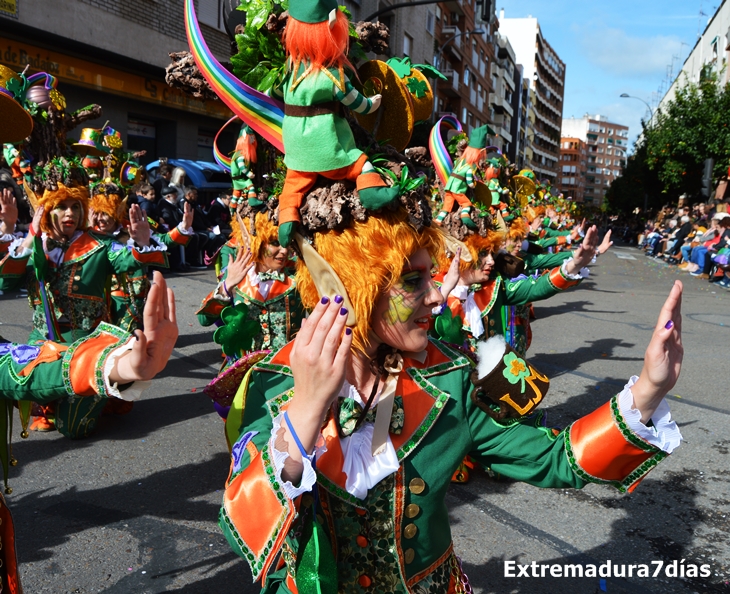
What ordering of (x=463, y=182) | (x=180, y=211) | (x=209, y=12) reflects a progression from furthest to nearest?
(x=209, y=12), (x=180, y=211), (x=463, y=182)

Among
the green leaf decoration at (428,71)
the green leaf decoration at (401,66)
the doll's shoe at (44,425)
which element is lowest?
the doll's shoe at (44,425)

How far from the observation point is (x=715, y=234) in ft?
60.4

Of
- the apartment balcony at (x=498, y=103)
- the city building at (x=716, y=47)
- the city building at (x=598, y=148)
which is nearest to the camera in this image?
the city building at (x=716, y=47)

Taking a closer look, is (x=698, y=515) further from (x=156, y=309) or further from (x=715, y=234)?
(x=715, y=234)

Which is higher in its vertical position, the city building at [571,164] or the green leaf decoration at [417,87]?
the city building at [571,164]

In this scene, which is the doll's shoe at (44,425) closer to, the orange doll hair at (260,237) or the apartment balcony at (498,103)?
the orange doll hair at (260,237)

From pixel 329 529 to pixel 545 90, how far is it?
337 ft

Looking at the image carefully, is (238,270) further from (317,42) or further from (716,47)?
(716,47)

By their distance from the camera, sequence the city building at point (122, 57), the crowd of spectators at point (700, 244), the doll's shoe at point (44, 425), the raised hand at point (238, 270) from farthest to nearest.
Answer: the crowd of spectators at point (700, 244) → the city building at point (122, 57) → the doll's shoe at point (44, 425) → the raised hand at point (238, 270)

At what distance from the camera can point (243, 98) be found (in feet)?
6.18

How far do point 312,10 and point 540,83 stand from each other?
96147mm

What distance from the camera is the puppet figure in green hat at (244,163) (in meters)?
3.54

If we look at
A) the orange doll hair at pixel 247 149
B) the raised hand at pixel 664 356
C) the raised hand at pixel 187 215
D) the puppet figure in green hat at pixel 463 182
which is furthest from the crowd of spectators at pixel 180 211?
the raised hand at pixel 664 356

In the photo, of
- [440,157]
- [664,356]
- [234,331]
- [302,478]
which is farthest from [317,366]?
[440,157]
